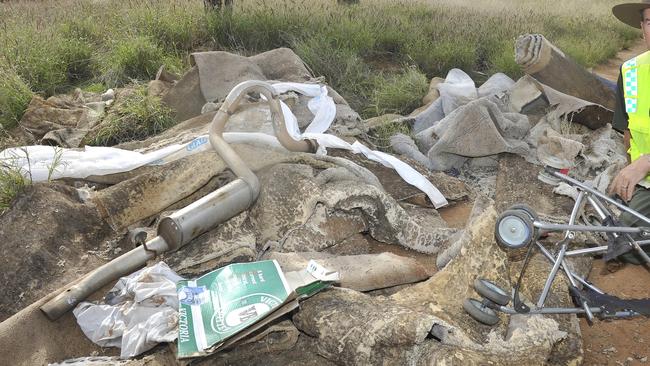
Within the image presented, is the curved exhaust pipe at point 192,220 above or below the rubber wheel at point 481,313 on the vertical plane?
below

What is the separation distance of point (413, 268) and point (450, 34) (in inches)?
258

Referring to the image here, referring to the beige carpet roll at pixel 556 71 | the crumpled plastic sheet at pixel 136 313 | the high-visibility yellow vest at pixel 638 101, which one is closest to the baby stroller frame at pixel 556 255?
the high-visibility yellow vest at pixel 638 101

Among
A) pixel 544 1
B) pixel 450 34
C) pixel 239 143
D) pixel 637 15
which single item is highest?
pixel 637 15

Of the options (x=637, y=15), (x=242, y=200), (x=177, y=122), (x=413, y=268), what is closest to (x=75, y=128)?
(x=177, y=122)

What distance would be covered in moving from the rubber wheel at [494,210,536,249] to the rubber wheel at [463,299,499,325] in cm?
30

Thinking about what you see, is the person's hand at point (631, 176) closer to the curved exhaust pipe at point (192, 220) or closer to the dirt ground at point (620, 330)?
the dirt ground at point (620, 330)

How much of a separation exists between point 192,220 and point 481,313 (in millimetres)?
1554

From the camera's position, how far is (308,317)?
8.31 feet

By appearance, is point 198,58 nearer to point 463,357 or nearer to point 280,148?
point 280,148

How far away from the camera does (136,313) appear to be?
272 centimetres

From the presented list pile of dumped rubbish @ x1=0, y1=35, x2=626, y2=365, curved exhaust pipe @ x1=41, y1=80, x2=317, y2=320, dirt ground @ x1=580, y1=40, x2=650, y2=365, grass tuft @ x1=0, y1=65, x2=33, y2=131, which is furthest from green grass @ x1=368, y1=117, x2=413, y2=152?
grass tuft @ x1=0, y1=65, x2=33, y2=131

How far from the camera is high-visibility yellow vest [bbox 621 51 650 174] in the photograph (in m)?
3.32

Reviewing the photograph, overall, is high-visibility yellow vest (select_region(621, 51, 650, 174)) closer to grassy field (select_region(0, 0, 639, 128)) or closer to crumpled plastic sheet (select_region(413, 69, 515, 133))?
crumpled plastic sheet (select_region(413, 69, 515, 133))

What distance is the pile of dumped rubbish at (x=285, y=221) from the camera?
248cm
